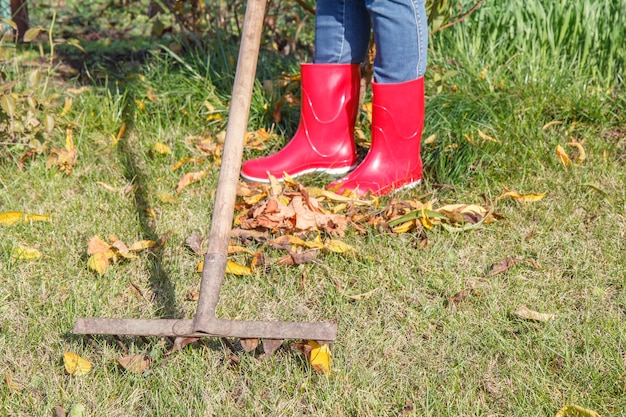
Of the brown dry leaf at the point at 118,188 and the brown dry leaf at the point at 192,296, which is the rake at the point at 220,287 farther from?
the brown dry leaf at the point at 118,188

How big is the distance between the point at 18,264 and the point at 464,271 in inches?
53.7

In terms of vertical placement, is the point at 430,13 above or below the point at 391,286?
above

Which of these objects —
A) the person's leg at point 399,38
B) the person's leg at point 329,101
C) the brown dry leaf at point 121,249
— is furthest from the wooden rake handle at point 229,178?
the person's leg at point 329,101

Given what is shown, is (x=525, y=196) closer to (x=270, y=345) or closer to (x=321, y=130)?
(x=321, y=130)

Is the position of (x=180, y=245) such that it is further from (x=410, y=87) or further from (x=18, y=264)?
(x=410, y=87)

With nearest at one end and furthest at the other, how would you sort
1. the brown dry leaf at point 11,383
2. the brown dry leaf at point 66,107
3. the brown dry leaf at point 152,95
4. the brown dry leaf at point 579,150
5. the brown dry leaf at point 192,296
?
the brown dry leaf at point 11,383, the brown dry leaf at point 192,296, the brown dry leaf at point 579,150, the brown dry leaf at point 66,107, the brown dry leaf at point 152,95

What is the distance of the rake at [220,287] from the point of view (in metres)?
1.81

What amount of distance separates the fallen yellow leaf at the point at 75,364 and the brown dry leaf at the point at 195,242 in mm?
606

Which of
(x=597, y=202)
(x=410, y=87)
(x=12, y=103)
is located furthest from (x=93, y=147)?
(x=597, y=202)

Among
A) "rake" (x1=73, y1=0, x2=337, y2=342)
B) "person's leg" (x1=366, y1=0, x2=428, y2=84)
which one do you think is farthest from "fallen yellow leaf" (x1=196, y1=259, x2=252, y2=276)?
"person's leg" (x1=366, y1=0, x2=428, y2=84)

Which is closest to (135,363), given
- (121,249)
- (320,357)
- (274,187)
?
(320,357)

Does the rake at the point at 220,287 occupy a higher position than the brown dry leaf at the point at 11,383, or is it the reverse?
the rake at the point at 220,287

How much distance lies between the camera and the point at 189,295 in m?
2.25

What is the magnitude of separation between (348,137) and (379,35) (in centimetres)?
48
